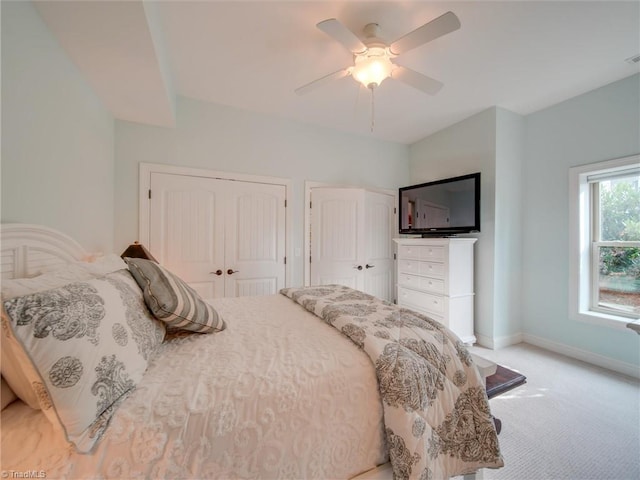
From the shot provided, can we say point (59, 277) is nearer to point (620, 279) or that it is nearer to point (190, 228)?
point (190, 228)

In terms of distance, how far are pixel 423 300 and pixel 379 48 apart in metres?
2.68

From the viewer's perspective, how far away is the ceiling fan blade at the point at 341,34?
4.71 feet

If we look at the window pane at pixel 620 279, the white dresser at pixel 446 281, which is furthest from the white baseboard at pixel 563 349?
the window pane at pixel 620 279

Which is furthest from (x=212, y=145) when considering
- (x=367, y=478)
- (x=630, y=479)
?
(x=630, y=479)

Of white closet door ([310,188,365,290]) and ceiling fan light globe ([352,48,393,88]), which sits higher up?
ceiling fan light globe ([352,48,393,88])

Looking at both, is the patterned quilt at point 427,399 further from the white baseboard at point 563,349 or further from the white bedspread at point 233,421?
the white baseboard at point 563,349

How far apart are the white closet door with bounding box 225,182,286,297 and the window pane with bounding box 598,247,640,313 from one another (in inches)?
137

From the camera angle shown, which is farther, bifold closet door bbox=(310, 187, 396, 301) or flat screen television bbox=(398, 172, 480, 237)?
bifold closet door bbox=(310, 187, 396, 301)

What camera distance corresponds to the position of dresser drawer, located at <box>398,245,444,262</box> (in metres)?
2.99

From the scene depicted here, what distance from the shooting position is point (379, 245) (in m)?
3.81

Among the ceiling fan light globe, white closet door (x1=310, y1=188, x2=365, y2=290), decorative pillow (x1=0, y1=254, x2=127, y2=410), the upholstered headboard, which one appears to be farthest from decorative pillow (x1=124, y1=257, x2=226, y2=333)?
white closet door (x1=310, y1=188, x2=365, y2=290)

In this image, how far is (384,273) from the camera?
3.86 meters

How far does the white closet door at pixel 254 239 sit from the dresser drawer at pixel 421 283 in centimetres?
163

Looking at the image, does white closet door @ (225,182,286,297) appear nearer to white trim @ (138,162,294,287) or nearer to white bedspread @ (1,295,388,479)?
white trim @ (138,162,294,287)
